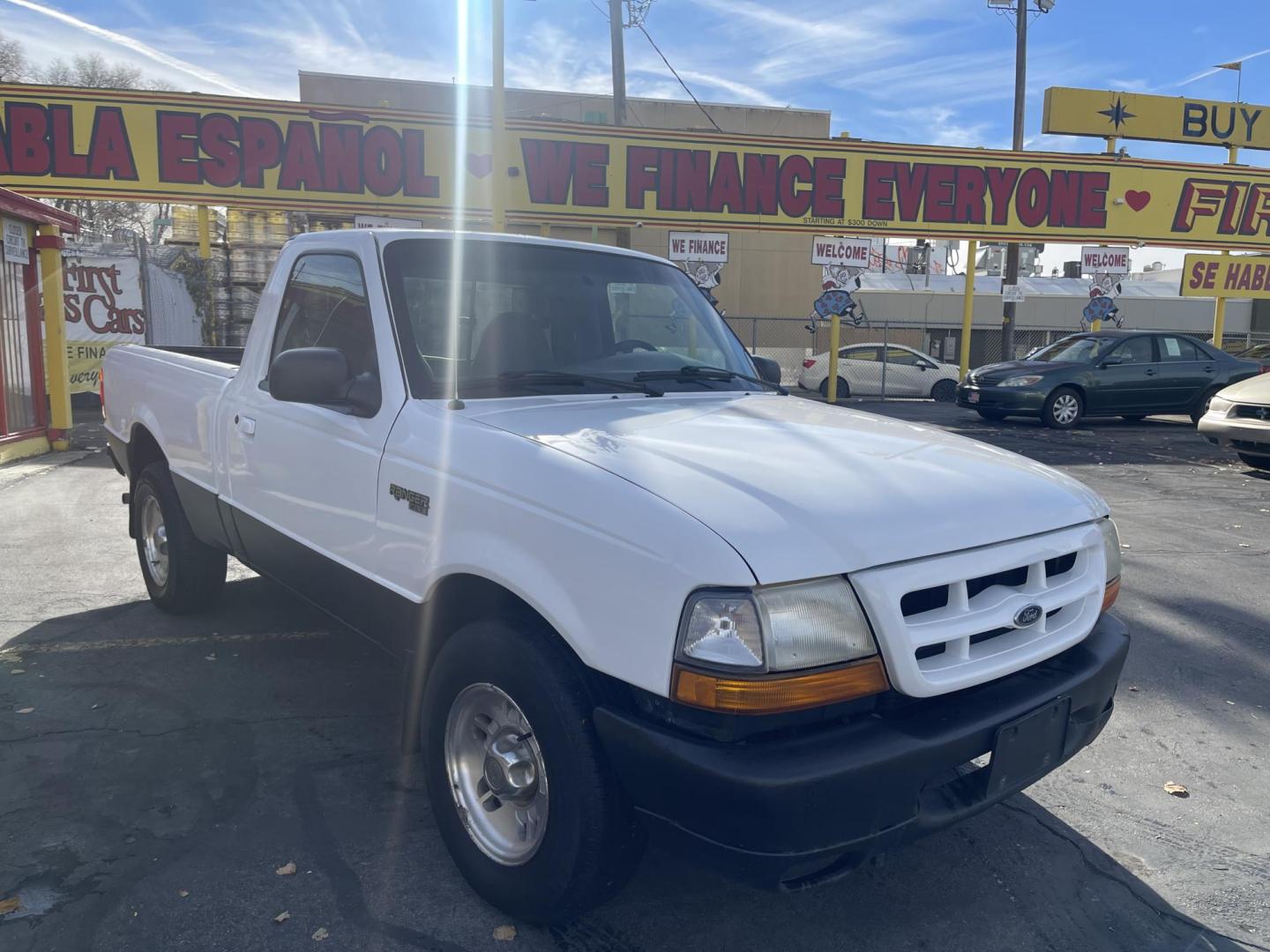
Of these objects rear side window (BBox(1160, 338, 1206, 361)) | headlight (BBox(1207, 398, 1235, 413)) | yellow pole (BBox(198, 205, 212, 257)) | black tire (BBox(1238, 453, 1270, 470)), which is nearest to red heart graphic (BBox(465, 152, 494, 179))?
yellow pole (BBox(198, 205, 212, 257))

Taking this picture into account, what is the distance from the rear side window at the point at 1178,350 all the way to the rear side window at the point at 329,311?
15.2m

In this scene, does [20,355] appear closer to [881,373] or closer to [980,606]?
[980,606]

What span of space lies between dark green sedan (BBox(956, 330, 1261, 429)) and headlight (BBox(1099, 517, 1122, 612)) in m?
12.9

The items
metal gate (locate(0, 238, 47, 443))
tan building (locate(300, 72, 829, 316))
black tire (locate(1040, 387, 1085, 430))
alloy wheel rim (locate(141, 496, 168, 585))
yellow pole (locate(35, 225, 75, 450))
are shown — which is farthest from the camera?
tan building (locate(300, 72, 829, 316))

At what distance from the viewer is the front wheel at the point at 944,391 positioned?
873 inches

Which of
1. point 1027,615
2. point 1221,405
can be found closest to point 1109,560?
point 1027,615

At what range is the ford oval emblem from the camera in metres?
2.43

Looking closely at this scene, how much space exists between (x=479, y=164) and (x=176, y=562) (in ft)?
47.4

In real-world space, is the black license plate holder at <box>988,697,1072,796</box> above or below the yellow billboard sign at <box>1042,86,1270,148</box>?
below

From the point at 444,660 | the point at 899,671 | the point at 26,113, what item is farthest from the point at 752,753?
the point at 26,113

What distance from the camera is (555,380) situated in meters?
3.28

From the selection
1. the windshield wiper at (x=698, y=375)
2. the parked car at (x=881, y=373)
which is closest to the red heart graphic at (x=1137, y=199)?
the parked car at (x=881, y=373)

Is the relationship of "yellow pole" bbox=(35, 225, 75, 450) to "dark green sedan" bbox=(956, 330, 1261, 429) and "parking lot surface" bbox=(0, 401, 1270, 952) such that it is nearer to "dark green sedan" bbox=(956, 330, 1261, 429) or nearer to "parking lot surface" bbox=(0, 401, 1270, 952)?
"parking lot surface" bbox=(0, 401, 1270, 952)

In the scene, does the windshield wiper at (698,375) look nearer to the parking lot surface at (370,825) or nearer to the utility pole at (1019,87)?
the parking lot surface at (370,825)
